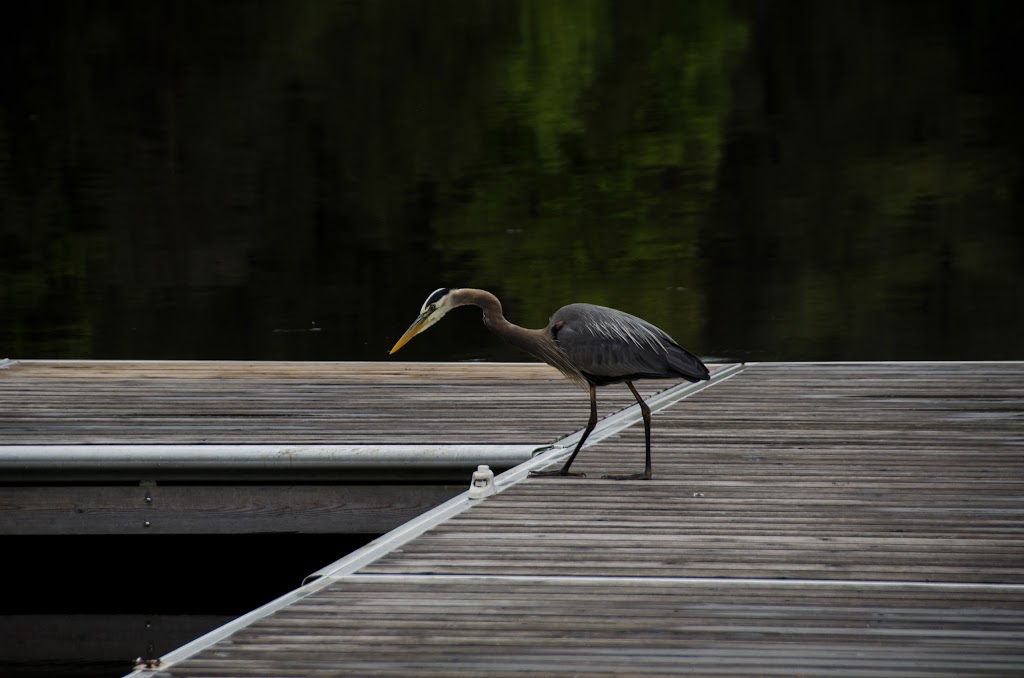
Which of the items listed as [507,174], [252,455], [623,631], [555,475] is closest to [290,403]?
[252,455]

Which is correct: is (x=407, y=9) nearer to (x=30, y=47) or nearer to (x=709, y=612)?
(x=30, y=47)

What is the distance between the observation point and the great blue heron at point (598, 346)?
404 cm

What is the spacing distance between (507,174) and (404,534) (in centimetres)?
1279

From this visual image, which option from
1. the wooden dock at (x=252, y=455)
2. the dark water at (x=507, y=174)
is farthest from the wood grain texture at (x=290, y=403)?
the dark water at (x=507, y=174)

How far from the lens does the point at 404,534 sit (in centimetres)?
352

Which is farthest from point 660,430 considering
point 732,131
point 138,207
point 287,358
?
point 138,207

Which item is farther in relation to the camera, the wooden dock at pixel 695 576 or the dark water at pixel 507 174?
the dark water at pixel 507 174

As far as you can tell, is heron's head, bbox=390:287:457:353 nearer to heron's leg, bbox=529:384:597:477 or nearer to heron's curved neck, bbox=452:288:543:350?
heron's curved neck, bbox=452:288:543:350

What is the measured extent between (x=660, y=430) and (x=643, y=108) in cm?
1222

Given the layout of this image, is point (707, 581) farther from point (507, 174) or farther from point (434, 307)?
point (507, 174)

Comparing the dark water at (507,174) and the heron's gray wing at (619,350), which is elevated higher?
the dark water at (507,174)

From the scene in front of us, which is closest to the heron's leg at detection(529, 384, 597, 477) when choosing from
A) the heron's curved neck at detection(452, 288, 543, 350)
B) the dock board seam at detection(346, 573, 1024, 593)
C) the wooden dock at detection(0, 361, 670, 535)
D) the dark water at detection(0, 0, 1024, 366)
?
the heron's curved neck at detection(452, 288, 543, 350)

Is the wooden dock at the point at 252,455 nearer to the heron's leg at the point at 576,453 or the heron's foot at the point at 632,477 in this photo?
the heron's leg at the point at 576,453

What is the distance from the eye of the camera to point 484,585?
3080mm
